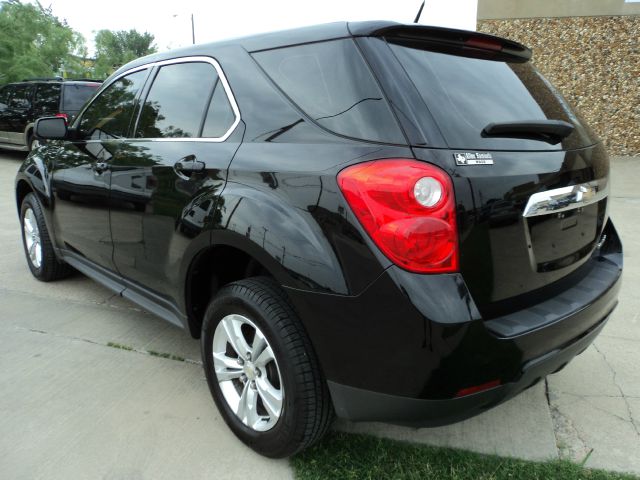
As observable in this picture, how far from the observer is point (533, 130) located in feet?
6.52

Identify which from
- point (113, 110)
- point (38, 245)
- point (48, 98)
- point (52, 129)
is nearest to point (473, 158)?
point (113, 110)

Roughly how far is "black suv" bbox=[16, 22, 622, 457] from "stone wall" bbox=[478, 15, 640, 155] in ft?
34.2

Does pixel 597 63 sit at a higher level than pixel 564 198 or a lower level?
higher

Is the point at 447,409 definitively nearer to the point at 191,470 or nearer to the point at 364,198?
the point at 364,198

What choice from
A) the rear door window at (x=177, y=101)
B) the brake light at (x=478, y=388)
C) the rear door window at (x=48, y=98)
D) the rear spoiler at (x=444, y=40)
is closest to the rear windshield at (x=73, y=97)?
the rear door window at (x=48, y=98)

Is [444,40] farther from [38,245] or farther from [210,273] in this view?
[38,245]

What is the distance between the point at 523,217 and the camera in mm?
1861

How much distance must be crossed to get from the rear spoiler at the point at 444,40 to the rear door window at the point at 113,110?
5.47 ft

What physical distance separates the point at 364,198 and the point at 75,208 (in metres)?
2.51

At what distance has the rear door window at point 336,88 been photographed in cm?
184

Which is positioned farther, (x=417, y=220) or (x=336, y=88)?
(x=336, y=88)

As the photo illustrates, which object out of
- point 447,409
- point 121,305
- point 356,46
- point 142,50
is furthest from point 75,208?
point 142,50

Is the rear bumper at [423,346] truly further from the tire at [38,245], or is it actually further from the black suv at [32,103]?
the black suv at [32,103]

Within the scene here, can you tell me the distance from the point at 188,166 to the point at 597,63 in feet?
38.4
